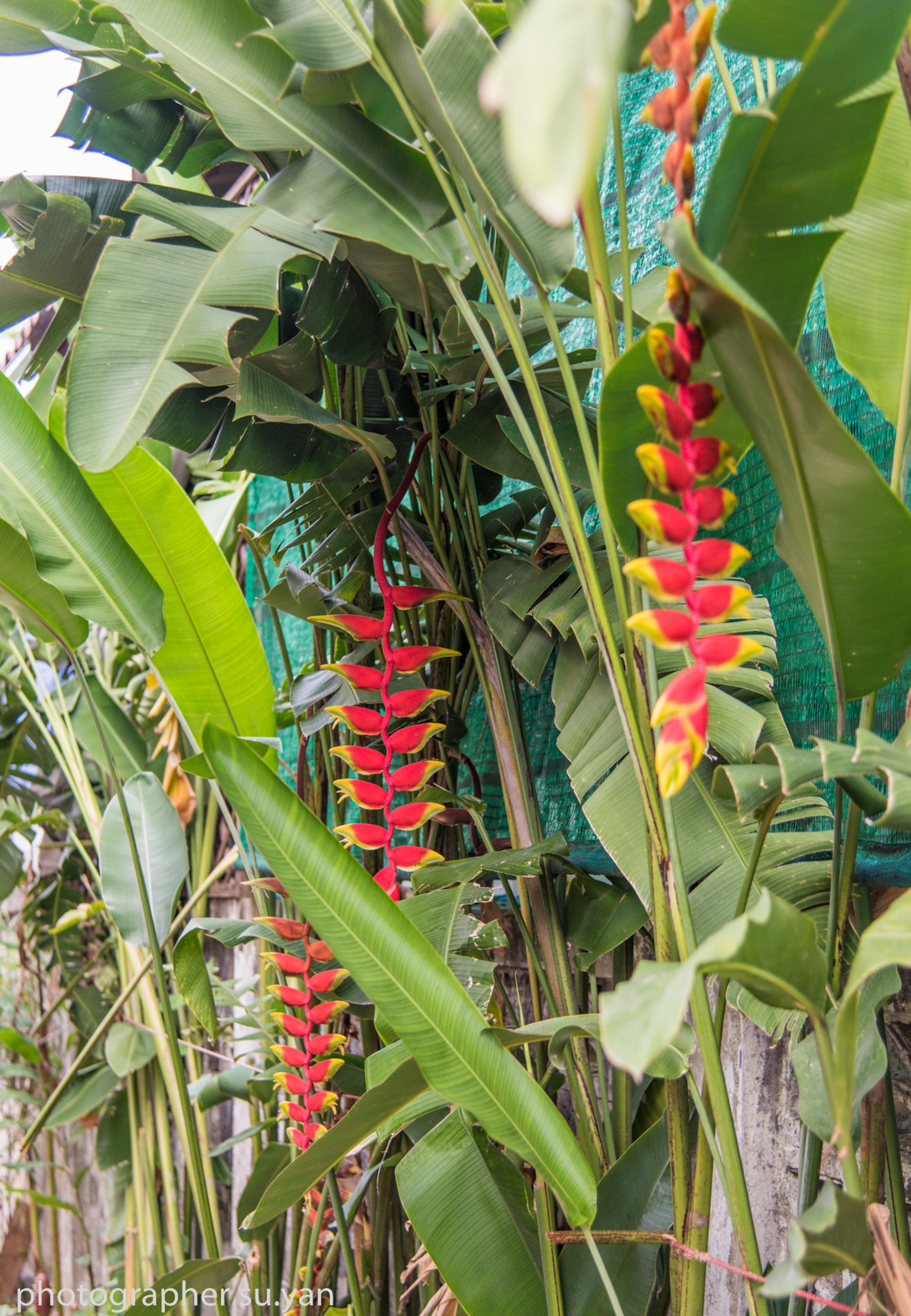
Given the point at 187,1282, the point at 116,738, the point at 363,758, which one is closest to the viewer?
the point at 363,758

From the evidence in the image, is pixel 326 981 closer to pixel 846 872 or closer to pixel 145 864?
pixel 145 864

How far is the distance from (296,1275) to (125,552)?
2.87ft

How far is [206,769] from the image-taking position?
35.7 inches

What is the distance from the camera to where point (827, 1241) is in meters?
0.33

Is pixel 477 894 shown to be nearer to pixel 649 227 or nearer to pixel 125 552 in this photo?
pixel 125 552

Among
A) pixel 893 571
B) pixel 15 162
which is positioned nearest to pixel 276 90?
pixel 15 162

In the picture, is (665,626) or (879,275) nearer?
(665,626)

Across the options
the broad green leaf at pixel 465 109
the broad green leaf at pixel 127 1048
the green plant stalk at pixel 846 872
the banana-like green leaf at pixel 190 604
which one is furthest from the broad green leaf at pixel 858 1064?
the broad green leaf at pixel 127 1048

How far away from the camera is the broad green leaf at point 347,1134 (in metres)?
0.52

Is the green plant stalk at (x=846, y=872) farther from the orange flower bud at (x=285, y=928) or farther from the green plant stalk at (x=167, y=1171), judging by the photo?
the green plant stalk at (x=167, y=1171)

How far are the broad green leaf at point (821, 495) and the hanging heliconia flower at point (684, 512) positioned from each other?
21 millimetres

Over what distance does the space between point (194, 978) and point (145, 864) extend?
215 mm

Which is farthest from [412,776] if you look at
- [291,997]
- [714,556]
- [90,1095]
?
[90,1095]

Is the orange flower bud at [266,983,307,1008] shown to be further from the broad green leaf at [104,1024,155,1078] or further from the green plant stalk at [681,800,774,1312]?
the broad green leaf at [104,1024,155,1078]
